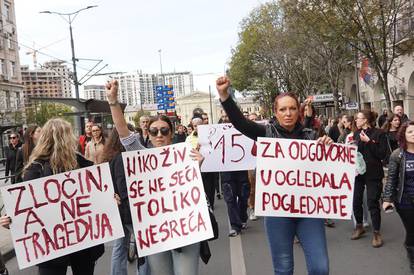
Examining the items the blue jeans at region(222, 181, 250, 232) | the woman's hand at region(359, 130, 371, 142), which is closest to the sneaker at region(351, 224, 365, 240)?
the woman's hand at region(359, 130, 371, 142)

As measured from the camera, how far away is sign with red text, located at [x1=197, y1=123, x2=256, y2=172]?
7.35m

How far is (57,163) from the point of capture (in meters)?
3.58

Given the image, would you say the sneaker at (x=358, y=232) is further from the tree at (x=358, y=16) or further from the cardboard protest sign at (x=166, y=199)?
the tree at (x=358, y=16)

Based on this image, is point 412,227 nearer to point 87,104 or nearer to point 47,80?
point 87,104

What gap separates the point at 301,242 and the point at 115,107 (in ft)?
5.48

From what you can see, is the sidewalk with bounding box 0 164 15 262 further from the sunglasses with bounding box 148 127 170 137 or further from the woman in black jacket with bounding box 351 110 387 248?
the woman in black jacket with bounding box 351 110 387 248

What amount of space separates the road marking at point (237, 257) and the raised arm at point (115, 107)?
2.37m

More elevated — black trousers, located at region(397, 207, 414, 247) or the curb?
black trousers, located at region(397, 207, 414, 247)

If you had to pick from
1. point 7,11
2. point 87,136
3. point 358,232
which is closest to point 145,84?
point 7,11

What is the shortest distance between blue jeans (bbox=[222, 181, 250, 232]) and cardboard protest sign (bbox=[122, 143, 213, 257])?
355 centimetres

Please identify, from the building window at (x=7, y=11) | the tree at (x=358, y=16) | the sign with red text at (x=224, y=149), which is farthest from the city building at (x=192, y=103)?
the sign with red text at (x=224, y=149)

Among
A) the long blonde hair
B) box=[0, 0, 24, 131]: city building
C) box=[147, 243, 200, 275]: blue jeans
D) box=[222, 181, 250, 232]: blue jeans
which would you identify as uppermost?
box=[0, 0, 24, 131]: city building

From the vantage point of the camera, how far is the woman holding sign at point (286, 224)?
3.42 meters

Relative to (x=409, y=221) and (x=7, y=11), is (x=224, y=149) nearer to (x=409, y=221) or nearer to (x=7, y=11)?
(x=409, y=221)
